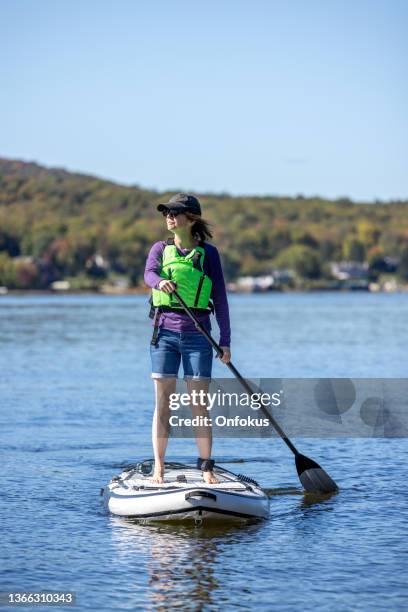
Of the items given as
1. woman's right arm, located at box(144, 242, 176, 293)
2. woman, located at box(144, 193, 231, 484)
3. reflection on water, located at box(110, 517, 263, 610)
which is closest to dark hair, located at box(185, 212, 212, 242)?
woman, located at box(144, 193, 231, 484)

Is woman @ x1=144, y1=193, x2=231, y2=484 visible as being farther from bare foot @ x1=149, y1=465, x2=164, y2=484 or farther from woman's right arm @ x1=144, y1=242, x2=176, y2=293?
bare foot @ x1=149, y1=465, x2=164, y2=484

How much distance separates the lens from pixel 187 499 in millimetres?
10727

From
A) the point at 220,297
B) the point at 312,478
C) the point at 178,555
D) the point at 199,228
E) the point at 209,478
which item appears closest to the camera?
the point at 178,555

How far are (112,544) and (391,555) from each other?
7.83ft

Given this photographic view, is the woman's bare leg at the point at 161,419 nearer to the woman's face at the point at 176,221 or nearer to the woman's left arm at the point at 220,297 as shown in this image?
the woman's left arm at the point at 220,297

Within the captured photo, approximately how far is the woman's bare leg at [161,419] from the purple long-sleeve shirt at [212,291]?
51cm

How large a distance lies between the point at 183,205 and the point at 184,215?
0.31 ft

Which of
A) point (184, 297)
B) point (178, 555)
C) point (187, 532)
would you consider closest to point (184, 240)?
point (184, 297)

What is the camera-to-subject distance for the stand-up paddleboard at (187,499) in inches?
424

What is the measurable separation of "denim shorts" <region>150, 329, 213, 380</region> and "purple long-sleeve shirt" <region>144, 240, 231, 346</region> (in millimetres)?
76

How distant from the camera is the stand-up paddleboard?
10.8 meters

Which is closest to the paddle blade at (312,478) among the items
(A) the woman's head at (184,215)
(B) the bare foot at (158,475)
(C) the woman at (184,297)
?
(B) the bare foot at (158,475)

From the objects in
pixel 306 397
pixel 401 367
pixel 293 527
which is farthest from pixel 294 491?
pixel 401 367

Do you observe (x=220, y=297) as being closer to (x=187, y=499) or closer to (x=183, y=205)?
(x=183, y=205)
